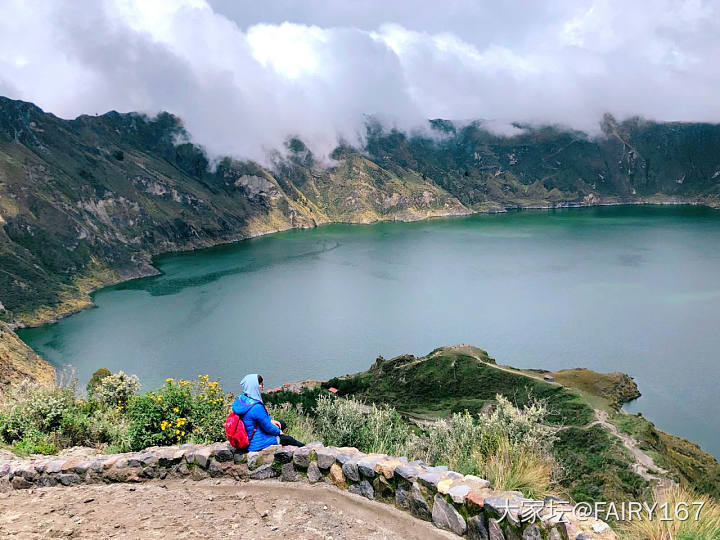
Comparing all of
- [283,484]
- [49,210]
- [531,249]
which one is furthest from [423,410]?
[49,210]

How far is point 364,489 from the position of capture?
951 centimetres

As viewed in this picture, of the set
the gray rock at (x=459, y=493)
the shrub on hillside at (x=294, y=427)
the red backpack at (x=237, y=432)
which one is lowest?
the shrub on hillside at (x=294, y=427)

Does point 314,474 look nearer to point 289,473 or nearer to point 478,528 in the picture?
point 289,473

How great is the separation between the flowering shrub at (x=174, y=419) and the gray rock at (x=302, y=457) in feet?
12.1

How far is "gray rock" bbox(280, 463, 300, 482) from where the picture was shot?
10125 millimetres

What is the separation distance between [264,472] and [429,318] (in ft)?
277

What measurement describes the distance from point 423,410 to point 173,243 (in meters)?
156

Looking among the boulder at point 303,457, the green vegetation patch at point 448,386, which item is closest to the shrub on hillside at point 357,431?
the boulder at point 303,457

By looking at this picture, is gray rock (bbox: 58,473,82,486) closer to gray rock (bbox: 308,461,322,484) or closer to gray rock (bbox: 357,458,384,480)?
gray rock (bbox: 308,461,322,484)

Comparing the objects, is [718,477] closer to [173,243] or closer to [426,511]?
[426,511]

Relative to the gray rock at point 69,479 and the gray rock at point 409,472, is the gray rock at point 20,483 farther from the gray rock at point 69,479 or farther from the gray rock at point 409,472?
the gray rock at point 409,472

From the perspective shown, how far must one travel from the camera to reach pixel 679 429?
51062mm

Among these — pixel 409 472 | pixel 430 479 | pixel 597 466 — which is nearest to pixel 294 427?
pixel 409 472

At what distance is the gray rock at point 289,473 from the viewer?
399 inches
